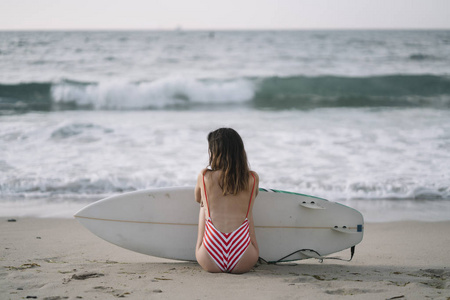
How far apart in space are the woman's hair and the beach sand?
0.49m

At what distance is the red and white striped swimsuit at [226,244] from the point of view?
2447 millimetres

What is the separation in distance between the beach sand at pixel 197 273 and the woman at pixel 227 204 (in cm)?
9

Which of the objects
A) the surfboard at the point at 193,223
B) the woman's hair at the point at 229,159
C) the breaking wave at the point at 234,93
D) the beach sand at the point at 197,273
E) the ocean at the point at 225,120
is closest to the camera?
the beach sand at the point at 197,273

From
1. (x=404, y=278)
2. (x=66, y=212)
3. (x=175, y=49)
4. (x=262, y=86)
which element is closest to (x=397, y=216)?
(x=404, y=278)

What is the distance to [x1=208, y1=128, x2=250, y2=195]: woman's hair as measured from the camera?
2.41 meters

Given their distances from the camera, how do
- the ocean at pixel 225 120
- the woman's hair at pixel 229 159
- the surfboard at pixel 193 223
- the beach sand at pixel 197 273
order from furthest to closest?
the ocean at pixel 225 120, the surfboard at pixel 193 223, the woman's hair at pixel 229 159, the beach sand at pixel 197 273

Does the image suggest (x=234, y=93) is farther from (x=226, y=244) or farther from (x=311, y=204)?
(x=226, y=244)

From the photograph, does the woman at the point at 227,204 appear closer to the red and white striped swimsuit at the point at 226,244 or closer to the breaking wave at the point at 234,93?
the red and white striped swimsuit at the point at 226,244

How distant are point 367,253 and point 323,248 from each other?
37 cm

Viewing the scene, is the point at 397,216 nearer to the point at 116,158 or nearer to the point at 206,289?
the point at 206,289

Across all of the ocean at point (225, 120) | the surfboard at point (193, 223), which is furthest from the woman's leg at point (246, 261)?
the ocean at point (225, 120)

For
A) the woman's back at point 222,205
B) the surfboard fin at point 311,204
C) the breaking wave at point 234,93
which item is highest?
the breaking wave at point 234,93

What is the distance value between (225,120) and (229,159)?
6.85 m

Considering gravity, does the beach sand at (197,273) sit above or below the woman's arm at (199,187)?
below
